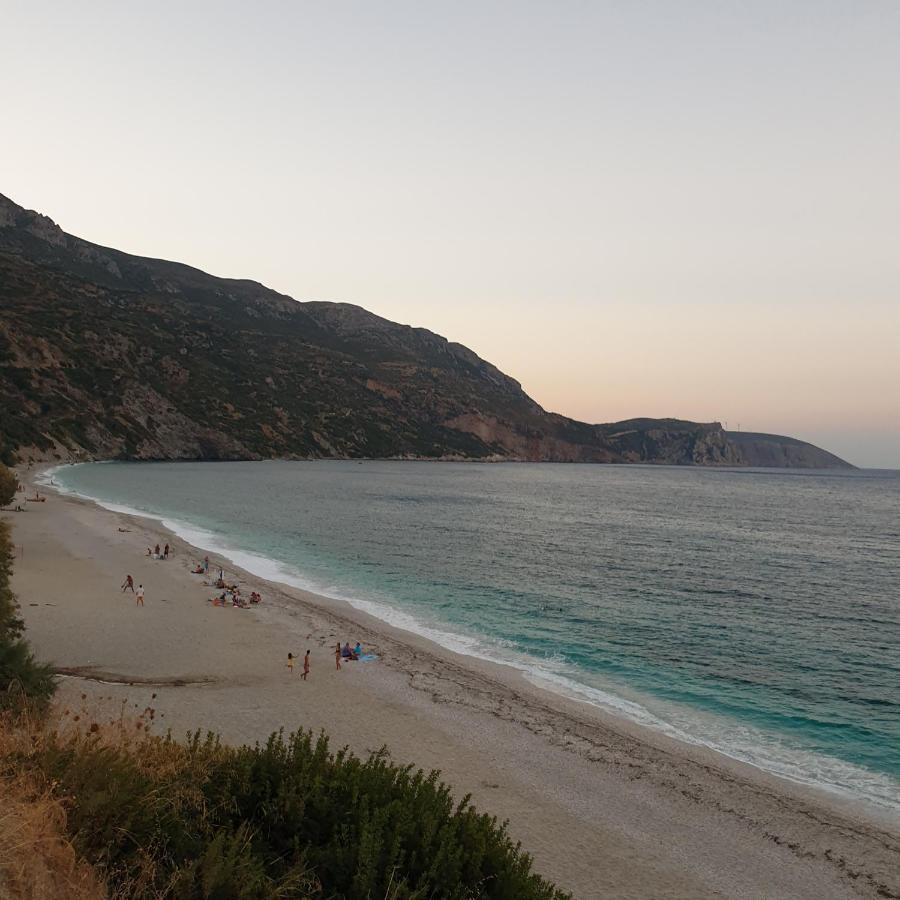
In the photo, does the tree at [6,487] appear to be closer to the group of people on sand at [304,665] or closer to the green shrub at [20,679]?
the group of people on sand at [304,665]

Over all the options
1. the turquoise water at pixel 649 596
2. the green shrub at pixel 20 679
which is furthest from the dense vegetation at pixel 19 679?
the turquoise water at pixel 649 596

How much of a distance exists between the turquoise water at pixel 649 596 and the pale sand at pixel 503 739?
7.39 feet

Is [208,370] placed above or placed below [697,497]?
above

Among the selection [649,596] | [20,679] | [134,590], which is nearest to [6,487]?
[134,590]

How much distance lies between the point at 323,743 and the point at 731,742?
15418 millimetres

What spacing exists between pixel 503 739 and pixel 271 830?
12098 millimetres

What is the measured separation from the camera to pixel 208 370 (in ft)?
641

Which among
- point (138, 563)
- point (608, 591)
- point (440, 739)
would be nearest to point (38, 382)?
point (138, 563)

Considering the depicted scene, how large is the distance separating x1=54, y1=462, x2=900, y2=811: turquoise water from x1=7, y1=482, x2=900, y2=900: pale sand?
2251 millimetres

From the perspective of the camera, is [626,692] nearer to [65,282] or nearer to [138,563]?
[138,563]

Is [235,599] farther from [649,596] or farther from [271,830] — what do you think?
[271,830]

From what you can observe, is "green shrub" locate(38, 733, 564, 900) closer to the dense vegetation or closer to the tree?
the dense vegetation

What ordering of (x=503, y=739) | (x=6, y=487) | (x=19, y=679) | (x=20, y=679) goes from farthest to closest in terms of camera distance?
(x=6, y=487), (x=503, y=739), (x=20, y=679), (x=19, y=679)

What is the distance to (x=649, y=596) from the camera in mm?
38250
